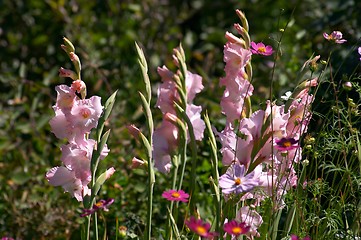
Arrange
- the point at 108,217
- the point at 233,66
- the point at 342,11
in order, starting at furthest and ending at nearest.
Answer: the point at 342,11 < the point at 108,217 < the point at 233,66

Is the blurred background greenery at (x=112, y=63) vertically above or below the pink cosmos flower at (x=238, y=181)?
above

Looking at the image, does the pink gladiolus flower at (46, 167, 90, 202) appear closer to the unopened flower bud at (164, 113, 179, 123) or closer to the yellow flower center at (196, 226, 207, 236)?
the unopened flower bud at (164, 113, 179, 123)

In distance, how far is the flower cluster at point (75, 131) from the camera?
213 cm

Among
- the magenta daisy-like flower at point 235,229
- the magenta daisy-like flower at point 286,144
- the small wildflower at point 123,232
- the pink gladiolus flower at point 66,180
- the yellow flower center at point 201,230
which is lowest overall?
the yellow flower center at point 201,230

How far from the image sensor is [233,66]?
7.25 ft

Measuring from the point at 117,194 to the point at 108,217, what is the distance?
0.12m

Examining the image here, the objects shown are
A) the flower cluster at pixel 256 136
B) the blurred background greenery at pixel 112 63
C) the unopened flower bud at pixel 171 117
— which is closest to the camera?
the flower cluster at pixel 256 136

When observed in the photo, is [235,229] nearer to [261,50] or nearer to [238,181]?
[238,181]

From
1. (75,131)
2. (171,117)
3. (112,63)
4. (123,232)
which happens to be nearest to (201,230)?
(171,117)

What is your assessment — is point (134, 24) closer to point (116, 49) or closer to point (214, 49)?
point (116, 49)

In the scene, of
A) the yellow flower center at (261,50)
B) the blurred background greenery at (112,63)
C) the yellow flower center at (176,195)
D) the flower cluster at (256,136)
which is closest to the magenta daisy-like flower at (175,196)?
the yellow flower center at (176,195)

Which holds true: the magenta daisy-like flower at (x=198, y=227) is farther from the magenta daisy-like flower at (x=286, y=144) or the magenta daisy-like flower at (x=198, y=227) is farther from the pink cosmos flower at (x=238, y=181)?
the magenta daisy-like flower at (x=286, y=144)

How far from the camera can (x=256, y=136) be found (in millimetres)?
2080

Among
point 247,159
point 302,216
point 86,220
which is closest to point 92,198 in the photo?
point 86,220
